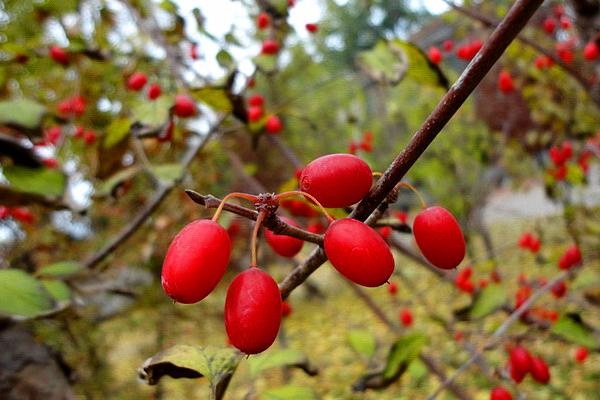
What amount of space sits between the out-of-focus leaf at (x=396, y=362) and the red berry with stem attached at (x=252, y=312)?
64cm

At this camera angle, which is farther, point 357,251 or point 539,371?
point 539,371

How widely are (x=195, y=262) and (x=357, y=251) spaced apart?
0.55 ft

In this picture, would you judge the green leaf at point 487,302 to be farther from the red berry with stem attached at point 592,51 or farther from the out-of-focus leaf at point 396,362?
the red berry with stem attached at point 592,51

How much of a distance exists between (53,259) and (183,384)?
5.33 feet

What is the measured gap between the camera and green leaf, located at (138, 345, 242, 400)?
0.61 m

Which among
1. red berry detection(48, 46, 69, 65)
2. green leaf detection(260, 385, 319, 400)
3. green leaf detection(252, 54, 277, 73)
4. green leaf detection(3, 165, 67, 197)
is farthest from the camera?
red berry detection(48, 46, 69, 65)

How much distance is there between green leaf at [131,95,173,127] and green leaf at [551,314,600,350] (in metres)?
1.07

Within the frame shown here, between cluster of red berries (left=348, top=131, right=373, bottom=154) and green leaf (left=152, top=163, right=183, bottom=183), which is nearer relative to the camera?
green leaf (left=152, top=163, right=183, bottom=183)

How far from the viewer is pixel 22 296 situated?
32.7 inches

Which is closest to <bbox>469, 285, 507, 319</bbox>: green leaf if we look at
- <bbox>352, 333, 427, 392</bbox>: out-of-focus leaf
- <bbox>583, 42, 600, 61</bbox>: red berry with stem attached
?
<bbox>352, 333, 427, 392</bbox>: out-of-focus leaf

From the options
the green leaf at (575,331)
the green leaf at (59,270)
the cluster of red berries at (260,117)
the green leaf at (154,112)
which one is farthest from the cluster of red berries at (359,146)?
the green leaf at (59,270)

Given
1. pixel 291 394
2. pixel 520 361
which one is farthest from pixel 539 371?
pixel 291 394

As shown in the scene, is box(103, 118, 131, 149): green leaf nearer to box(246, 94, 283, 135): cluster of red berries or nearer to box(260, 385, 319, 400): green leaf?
box(246, 94, 283, 135): cluster of red berries

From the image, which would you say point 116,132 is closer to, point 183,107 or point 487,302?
point 183,107
